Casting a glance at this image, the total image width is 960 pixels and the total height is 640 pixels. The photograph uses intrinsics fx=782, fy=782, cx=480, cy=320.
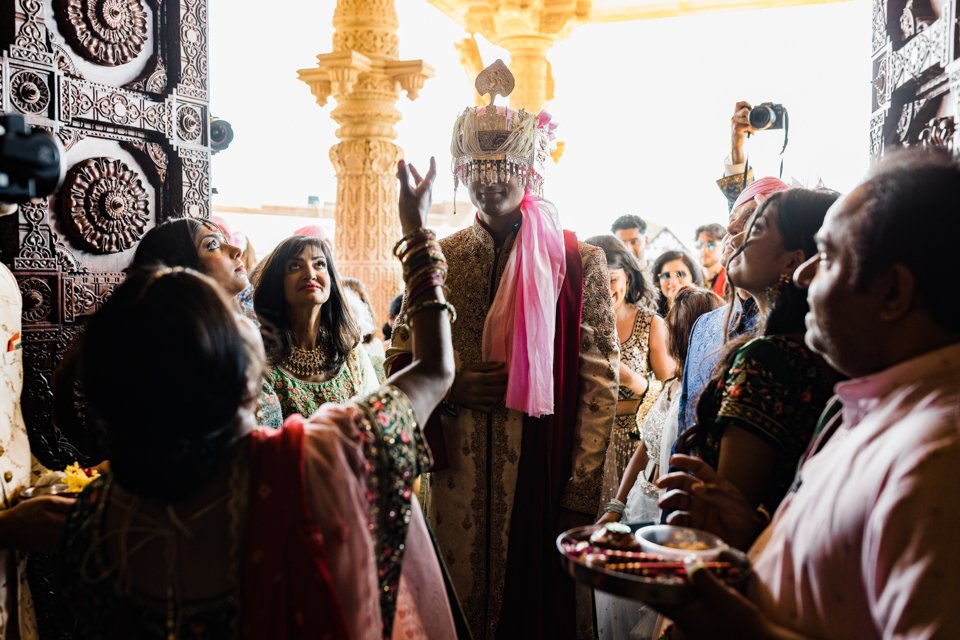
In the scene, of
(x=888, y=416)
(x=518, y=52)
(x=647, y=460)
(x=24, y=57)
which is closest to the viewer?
(x=888, y=416)

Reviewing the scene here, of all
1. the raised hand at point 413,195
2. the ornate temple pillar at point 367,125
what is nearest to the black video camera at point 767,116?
the raised hand at point 413,195

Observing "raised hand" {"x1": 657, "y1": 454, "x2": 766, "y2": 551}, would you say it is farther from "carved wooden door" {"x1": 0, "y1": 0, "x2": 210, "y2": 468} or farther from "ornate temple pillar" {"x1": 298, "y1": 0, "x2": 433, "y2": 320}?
"ornate temple pillar" {"x1": 298, "y1": 0, "x2": 433, "y2": 320}

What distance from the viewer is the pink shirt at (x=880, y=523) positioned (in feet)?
2.71

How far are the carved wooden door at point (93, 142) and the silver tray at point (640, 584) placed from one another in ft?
5.25

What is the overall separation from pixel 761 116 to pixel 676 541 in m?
2.08

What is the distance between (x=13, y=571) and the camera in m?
1.74

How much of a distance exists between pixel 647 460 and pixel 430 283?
1652 millimetres

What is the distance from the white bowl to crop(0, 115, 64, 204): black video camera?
1005mm

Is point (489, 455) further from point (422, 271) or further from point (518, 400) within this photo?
point (422, 271)

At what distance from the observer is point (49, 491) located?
1672 millimetres

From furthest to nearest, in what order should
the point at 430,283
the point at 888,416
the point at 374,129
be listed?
the point at 374,129, the point at 430,283, the point at 888,416

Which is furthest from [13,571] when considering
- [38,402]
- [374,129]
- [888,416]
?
[374,129]

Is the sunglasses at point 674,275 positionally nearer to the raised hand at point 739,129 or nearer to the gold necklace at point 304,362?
the raised hand at point 739,129

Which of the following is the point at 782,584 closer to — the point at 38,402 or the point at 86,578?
the point at 86,578
